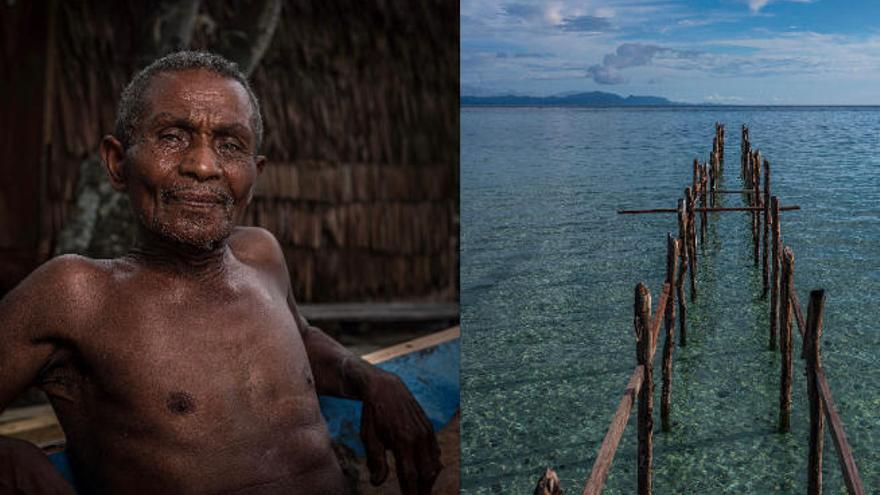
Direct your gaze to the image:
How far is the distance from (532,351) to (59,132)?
7.12m

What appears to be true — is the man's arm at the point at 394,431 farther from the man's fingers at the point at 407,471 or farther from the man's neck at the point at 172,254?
the man's neck at the point at 172,254

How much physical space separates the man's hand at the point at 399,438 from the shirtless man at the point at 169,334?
8.3 inches

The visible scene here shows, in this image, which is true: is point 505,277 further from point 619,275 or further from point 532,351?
point 532,351

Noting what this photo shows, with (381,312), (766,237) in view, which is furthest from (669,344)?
(766,237)

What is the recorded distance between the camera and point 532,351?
1123cm

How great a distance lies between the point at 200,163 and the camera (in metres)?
1.70

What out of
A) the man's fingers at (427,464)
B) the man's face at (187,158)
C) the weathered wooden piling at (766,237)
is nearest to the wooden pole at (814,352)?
the man's fingers at (427,464)

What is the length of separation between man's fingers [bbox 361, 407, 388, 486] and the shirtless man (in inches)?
8.1

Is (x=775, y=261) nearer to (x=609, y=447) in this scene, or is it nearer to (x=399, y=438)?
(x=609, y=447)

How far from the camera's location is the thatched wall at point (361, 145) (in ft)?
19.1

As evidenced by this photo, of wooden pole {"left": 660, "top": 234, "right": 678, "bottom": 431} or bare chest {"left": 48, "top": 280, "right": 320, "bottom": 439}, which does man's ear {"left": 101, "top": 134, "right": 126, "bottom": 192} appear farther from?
wooden pole {"left": 660, "top": 234, "right": 678, "bottom": 431}

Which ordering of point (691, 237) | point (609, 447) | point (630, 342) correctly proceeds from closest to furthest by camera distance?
point (609, 447) < point (630, 342) < point (691, 237)

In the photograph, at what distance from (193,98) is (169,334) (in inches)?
17.8

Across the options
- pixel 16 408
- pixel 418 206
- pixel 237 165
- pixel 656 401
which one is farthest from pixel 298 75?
pixel 656 401
